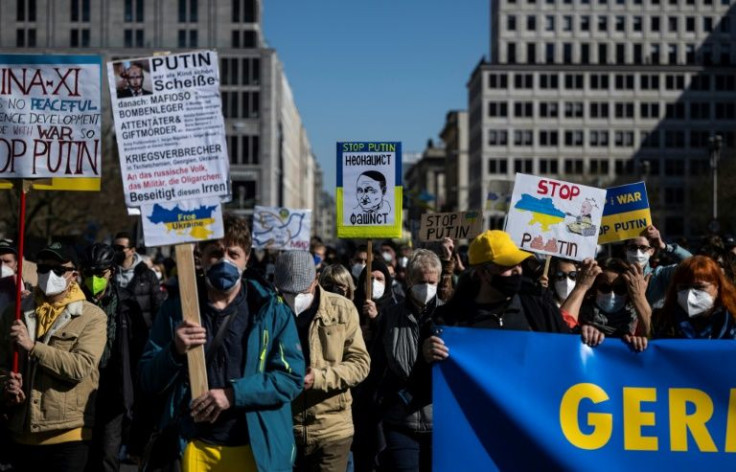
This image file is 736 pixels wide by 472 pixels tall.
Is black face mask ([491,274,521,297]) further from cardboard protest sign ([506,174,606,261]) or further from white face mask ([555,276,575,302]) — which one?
white face mask ([555,276,575,302])

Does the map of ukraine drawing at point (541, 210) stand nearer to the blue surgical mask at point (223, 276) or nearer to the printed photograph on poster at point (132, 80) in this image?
the blue surgical mask at point (223, 276)

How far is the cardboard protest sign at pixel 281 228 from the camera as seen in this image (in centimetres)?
1794

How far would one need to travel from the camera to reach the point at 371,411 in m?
6.80

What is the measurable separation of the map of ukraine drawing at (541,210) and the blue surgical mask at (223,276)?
11.3 feet

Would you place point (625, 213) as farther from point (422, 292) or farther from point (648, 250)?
point (422, 292)

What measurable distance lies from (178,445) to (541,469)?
1.93 metres

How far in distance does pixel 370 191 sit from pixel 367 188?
38 millimetres

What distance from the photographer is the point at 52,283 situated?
5996 millimetres

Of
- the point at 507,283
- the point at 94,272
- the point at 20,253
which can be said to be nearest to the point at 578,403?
the point at 507,283

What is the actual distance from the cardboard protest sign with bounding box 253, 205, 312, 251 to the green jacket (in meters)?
A: 12.9

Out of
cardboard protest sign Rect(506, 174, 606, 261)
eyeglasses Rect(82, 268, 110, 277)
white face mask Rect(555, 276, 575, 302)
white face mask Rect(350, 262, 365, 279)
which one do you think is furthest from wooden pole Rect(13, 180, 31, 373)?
white face mask Rect(350, 262, 365, 279)

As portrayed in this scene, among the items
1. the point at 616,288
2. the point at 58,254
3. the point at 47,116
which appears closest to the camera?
the point at 58,254

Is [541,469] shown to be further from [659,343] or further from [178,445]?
[178,445]

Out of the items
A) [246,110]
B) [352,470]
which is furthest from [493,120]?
[352,470]
